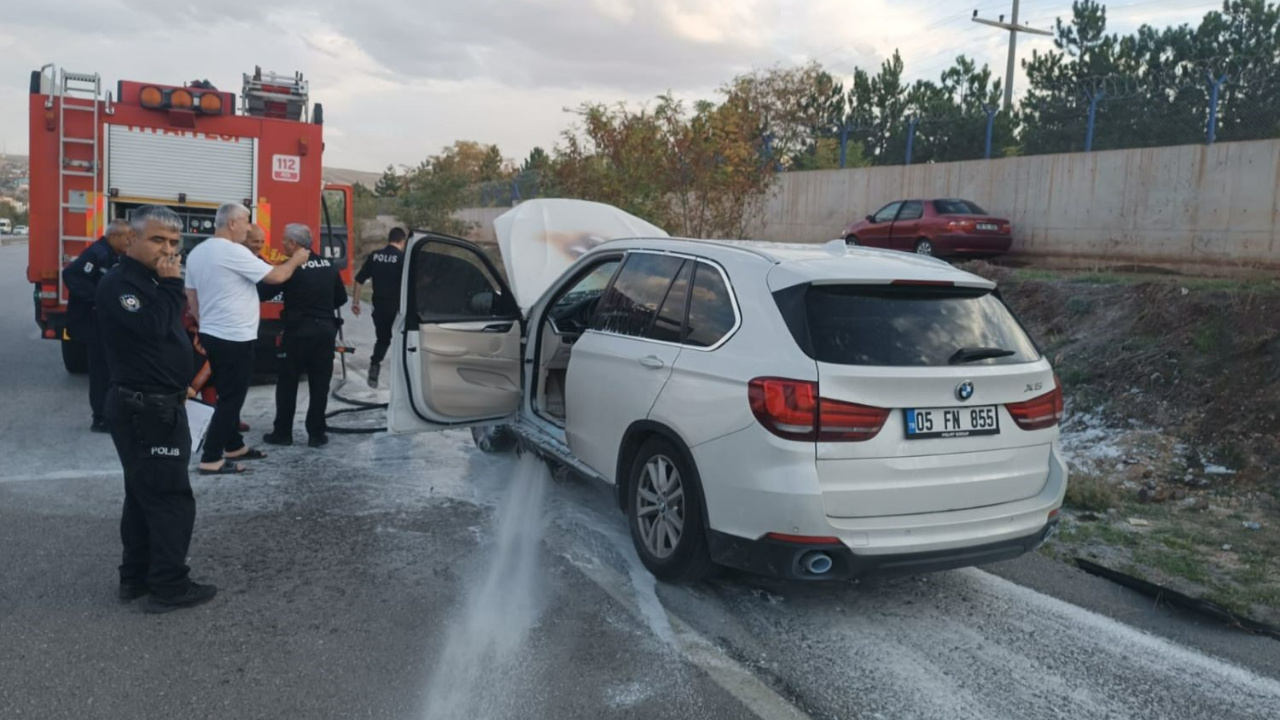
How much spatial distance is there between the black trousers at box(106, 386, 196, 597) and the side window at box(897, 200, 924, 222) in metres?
15.4

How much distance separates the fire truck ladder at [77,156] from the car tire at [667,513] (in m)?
7.17

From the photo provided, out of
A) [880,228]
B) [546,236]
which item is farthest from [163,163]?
[880,228]

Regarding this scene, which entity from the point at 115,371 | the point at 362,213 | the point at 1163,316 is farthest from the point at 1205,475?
the point at 362,213

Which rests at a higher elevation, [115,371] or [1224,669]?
[115,371]

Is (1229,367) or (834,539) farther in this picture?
(1229,367)

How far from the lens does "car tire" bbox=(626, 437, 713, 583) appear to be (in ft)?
14.8

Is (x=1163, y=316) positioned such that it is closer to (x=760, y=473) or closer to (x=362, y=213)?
(x=760, y=473)

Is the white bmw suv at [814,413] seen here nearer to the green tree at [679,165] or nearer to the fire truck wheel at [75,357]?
the fire truck wheel at [75,357]

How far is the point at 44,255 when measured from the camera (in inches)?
371

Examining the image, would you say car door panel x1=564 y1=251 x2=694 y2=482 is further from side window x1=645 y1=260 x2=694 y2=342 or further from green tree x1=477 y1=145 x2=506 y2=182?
green tree x1=477 y1=145 x2=506 y2=182

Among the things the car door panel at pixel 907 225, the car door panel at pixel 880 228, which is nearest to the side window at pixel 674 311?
the car door panel at pixel 907 225

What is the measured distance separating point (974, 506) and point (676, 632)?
1.42 meters

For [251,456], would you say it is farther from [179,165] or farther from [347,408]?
[179,165]

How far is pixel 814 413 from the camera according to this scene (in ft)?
13.1
